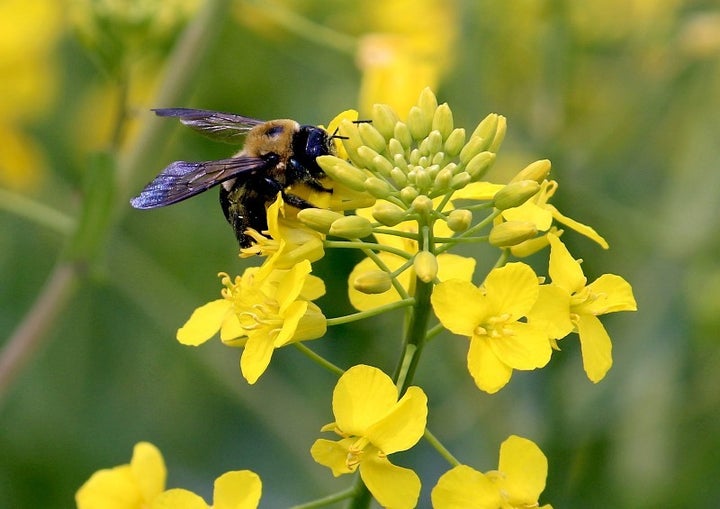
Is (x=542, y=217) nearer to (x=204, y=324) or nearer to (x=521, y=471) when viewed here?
(x=521, y=471)

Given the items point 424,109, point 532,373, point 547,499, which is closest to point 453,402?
point 532,373

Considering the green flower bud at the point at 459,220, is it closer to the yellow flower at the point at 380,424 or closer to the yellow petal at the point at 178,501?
the yellow flower at the point at 380,424

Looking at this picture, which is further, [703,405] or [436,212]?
[703,405]

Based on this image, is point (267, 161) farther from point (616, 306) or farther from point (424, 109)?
point (616, 306)

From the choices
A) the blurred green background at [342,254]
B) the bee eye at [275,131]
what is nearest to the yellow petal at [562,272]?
the bee eye at [275,131]

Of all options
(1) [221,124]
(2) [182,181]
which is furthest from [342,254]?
(2) [182,181]

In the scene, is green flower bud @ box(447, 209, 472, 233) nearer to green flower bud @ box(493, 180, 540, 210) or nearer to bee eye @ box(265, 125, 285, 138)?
green flower bud @ box(493, 180, 540, 210)
